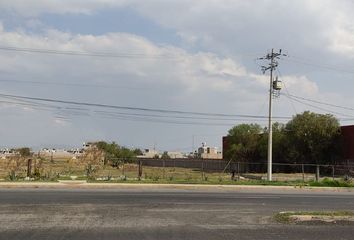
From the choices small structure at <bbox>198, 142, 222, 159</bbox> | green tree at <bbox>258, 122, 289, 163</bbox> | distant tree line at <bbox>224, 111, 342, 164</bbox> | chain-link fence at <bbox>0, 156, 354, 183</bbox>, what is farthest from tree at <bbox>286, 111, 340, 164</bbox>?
small structure at <bbox>198, 142, 222, 159</bbox>

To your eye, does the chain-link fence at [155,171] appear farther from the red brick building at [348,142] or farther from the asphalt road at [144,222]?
the asphalt road at [144,222]

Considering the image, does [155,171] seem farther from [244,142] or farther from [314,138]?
[244,142]

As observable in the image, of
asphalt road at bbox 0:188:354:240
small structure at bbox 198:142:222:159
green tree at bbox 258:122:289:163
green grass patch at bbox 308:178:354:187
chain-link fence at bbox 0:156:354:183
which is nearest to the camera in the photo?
asphalt road at bbox 0:188:354:240

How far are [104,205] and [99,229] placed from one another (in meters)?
5.30

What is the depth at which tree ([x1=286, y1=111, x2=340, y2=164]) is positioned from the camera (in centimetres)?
6919

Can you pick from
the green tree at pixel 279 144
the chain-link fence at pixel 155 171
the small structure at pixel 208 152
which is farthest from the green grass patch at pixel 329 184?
the small structure at pixel 208 152

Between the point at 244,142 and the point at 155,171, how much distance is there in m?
27.0

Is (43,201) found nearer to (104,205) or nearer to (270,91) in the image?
(104,205)

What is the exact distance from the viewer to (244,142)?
8994cm

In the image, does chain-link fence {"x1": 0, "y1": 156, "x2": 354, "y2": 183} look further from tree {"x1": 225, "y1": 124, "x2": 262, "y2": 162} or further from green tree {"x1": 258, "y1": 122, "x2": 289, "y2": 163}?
tree {"x1": 225, "y1": 124, "x2": 262, "y2": 162}

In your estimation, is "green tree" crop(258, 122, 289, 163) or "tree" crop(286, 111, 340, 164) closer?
"tree" crop(286, 111, 340, 164)

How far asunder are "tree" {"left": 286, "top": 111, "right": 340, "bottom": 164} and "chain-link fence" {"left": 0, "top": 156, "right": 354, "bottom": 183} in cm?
248

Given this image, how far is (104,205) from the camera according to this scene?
56.0 ft

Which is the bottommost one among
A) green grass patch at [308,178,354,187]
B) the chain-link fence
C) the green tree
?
green grass patch at [308,178,354,187]
